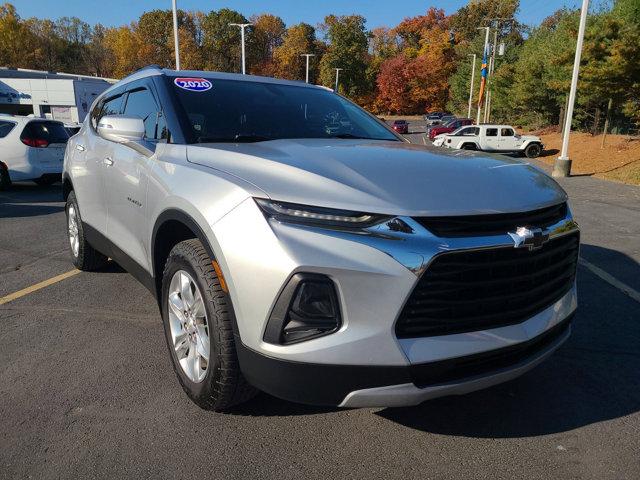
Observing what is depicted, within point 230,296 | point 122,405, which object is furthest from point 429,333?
point 122,405

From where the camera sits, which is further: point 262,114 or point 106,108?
point 106,108

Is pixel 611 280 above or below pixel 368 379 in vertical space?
below

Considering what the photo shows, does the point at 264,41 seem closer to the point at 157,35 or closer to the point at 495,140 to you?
the point at 157,35

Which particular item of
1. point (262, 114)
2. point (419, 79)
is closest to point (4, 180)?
point (262, 114)

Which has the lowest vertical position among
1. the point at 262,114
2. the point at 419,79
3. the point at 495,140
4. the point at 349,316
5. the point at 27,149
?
the point at 495,140

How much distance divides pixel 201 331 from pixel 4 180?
428 inches

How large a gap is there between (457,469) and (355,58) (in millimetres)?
89152

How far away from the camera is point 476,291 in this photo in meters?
2.11

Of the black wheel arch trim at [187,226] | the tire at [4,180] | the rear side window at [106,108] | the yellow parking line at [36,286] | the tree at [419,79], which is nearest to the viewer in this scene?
the black wheel arch trim at [187,226]

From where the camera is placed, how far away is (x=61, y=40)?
316ft

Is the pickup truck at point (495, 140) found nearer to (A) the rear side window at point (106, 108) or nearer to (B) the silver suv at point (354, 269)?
(A) the rear side window at point (106, 108)

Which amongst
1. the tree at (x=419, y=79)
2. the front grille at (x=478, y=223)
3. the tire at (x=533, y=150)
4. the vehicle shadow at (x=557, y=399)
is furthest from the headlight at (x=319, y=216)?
the tree at (x=419, y=79)

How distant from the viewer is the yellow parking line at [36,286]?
174 inches

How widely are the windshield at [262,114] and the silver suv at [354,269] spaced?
10.5 inches
